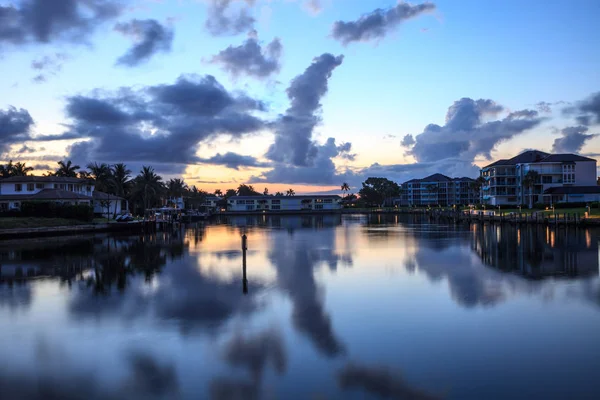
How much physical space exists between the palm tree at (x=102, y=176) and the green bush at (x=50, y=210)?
2787 cm

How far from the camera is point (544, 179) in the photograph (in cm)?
9356

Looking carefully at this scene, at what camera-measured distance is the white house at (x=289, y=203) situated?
6383 inches

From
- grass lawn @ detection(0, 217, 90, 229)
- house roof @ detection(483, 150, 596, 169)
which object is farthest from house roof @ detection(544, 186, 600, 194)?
grass lawn @ detection(0, 217, 90, 229)

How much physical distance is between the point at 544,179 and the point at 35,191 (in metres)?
91.7

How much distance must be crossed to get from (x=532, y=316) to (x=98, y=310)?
16224 millimetres

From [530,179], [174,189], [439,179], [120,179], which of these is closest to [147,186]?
[120,179]

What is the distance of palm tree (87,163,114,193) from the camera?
8765 centimetres

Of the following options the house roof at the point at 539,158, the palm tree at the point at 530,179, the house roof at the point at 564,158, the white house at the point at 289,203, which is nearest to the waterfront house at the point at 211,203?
the white house at the point at 289,203

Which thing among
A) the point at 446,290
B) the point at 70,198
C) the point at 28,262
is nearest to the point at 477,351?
the point at 446,290

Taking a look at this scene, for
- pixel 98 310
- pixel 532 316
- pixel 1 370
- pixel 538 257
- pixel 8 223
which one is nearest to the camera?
pixel 1 370

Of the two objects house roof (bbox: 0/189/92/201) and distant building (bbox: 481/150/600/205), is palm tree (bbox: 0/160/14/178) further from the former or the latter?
distant building (bbox: 481/150/600/205)

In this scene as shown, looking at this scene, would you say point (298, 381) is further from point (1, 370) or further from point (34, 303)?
point (34, 303)

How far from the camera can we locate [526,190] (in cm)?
9656

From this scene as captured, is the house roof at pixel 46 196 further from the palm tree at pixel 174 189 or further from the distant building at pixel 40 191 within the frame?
the palm tree at pixel 174 189
